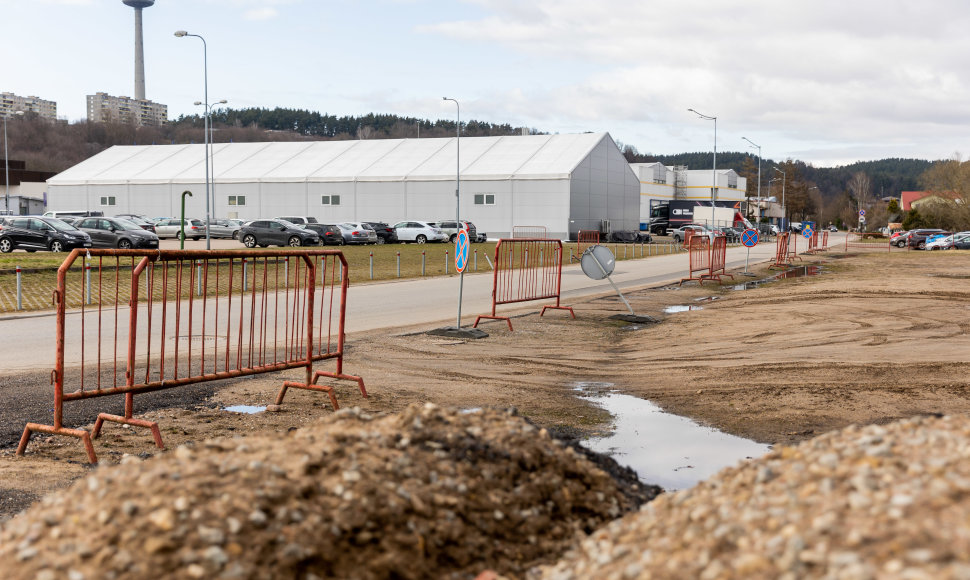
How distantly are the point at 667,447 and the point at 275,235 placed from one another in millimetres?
38953

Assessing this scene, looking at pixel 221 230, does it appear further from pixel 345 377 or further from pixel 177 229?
pixel 345 377

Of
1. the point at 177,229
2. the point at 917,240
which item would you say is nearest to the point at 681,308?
the point at 177,229

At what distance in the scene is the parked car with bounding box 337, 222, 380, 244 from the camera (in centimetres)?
4938

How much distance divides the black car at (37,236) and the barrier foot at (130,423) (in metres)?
30.3

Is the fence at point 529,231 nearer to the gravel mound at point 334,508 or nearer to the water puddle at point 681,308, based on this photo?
the water puddle at point 681,308

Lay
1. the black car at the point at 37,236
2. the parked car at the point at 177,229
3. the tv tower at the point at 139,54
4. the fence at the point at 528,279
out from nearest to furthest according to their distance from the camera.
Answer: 1. the fence at the point at 528,279
2. the black car at the point at 37,236
3. the parked car at the point at 177,229
4. the tv tower at the point at 139,54

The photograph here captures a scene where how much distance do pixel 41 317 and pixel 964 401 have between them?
47.1ft

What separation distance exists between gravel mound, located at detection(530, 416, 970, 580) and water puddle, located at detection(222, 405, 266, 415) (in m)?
4.65

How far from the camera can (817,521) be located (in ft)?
10.4

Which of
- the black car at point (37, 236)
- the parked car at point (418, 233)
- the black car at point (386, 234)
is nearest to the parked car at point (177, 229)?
the black car at point (386, 234)

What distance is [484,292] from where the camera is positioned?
21297mm

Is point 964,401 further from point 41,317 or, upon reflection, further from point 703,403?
point 41,317

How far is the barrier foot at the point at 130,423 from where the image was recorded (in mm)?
6488

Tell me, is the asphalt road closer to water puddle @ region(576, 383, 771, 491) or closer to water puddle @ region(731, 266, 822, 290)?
water puddle @ region(731, 266, 822, 290)
